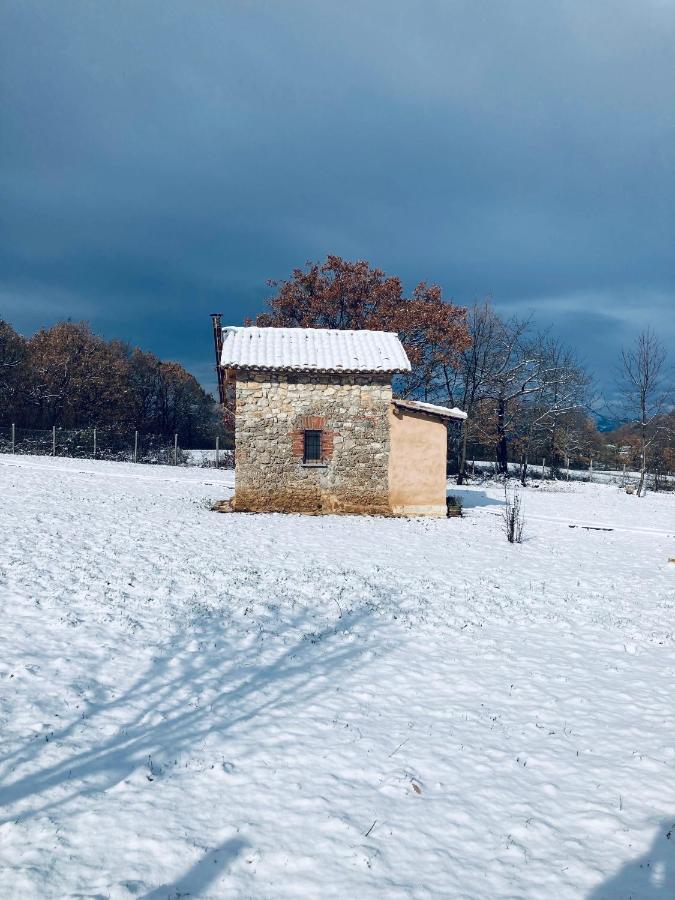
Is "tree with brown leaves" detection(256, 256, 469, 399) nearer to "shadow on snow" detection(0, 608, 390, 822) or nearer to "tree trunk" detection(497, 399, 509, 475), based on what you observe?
"tree trunk" detection(497, 399, 509, 475)

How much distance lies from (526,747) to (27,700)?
4.20 meters

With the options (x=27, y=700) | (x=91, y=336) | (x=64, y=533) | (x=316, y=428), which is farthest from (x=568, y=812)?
(x=91, y=336)

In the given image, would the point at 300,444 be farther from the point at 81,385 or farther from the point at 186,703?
the point at 81,385

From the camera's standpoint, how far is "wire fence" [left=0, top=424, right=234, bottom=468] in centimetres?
3147

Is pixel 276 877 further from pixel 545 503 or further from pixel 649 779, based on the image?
pixel 545 503

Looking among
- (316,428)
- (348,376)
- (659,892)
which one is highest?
(348,376)

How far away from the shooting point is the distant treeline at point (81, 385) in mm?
37219

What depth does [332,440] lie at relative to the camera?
1666 centimetres

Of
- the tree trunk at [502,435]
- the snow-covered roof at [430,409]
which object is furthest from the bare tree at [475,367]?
the snow-covered roof at [430,409]

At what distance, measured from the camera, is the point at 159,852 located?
3.23 metres

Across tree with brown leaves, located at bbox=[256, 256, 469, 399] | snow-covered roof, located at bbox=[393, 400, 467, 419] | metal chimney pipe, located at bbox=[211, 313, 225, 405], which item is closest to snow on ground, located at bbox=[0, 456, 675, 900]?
snow-covered roof, located at bbox=[393, 400, 467, 419]

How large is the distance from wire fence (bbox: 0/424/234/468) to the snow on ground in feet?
78.6

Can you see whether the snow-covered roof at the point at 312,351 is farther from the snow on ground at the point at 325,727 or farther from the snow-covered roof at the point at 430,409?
the snow on ground at the point at 325,727

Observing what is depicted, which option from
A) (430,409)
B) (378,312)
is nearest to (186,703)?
(430,409)
